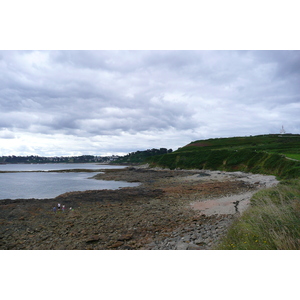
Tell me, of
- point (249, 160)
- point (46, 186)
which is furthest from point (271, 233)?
point (249, 160)

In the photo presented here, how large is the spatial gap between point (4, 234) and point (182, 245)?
10523 mm

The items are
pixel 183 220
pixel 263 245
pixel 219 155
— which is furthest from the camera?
pixel 219 155

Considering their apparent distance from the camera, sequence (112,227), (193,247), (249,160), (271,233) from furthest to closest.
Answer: (249,160) < (112,227) < (193,247) < (271,233)

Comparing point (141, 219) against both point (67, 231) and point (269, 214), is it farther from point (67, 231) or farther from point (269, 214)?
point (269, 214)

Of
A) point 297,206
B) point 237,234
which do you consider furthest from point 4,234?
point 297,206

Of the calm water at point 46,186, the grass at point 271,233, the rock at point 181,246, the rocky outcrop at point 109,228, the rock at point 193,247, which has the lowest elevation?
the calm water at point 46,186

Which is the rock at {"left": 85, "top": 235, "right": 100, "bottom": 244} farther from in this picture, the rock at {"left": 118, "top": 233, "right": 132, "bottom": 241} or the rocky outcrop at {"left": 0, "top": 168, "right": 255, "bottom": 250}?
the rock at {"left": 118, "top": 233, "right": 132, "bottom": 241}

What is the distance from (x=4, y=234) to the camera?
1238 cm

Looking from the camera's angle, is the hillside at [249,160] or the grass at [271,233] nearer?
the grass at [271,233]

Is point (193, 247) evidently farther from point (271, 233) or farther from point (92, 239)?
point (92, 239)

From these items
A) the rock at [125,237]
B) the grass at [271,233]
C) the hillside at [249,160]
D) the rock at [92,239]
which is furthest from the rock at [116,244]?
the hillside at [249,160]

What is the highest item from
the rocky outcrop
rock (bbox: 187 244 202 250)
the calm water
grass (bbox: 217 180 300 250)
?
grass (bbox: 217 180 300 250)

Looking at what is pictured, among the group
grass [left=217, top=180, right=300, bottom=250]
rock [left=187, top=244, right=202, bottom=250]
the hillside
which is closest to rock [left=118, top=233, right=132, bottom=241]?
rock [left=187, top=244, right=202, bottom=250]

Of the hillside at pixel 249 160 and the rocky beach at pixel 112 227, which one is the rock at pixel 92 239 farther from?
the hillside at pixel 249 160
